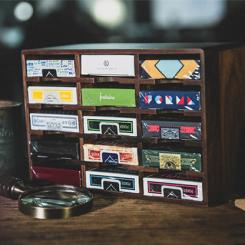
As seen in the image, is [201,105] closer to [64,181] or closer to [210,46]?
[210,46]

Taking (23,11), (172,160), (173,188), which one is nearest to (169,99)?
(172,160)

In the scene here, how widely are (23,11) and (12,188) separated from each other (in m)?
1.60

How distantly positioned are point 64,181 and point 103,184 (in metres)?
0.19

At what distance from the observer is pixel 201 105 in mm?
2076

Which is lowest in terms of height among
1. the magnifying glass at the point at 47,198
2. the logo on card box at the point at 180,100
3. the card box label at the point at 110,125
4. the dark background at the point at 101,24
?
the magnifying glass at the point at 47,198

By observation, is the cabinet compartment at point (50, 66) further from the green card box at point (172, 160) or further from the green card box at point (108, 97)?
the green card box at point (172, 160)

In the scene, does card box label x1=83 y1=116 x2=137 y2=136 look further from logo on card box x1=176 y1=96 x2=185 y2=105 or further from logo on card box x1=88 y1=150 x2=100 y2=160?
logo on card box x1=176 y1=96 x2=185 y2=105

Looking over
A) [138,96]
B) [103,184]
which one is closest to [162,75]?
[138,96]

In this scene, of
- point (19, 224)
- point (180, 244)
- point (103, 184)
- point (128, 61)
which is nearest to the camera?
point (180, 244)

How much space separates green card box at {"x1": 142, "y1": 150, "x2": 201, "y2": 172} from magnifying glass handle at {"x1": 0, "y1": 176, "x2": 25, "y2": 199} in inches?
20.2

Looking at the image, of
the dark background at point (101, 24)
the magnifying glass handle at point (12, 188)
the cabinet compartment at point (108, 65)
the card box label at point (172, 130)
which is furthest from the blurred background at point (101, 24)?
the card box label at point (172, 130)

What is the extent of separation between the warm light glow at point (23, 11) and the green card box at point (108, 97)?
135cm

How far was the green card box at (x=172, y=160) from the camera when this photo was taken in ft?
7.04

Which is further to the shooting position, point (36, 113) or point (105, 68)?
point (36, 113)
